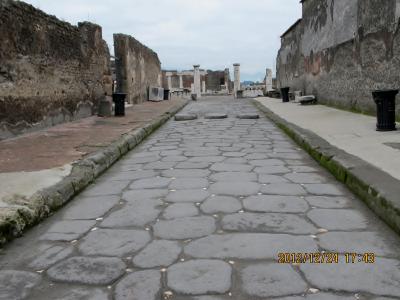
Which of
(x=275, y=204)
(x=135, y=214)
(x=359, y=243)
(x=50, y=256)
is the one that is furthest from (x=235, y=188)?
(x=50, y=256)

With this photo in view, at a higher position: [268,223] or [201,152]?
[201,152]

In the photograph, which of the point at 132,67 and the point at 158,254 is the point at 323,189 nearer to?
the point at 158,254

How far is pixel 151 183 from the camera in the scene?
3.54 meters

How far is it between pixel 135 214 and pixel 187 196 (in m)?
0.51

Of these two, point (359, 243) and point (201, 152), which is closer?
point (359, 243)

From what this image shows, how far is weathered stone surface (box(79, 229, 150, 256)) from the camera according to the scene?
214cm

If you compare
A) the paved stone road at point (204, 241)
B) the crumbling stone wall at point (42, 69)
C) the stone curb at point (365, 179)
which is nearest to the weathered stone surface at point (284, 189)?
the paved stone road at point (204, 241)

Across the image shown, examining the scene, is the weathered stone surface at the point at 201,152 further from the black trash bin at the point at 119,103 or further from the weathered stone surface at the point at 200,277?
the black trash bin at the point at 119,103

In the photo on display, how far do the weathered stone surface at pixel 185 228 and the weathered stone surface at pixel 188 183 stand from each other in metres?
0.77

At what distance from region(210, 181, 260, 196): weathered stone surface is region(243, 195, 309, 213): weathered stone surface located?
0.15 metres

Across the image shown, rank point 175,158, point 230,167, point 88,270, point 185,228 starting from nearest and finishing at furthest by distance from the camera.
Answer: point 88,270 < point 185,228 < point 230,167 < point 175,158

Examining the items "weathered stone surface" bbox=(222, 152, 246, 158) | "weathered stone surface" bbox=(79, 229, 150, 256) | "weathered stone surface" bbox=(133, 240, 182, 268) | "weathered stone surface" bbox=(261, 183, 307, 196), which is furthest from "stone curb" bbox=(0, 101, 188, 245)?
"weathered stone surface" bbox=(261, 183, 307, 196)

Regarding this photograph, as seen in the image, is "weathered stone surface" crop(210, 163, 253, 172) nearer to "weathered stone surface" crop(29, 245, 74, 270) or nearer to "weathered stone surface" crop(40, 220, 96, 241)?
"weathered stone surface" crop(40, 220, 96, 241)

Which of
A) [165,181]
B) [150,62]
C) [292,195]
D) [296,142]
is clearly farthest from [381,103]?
[150,62]
